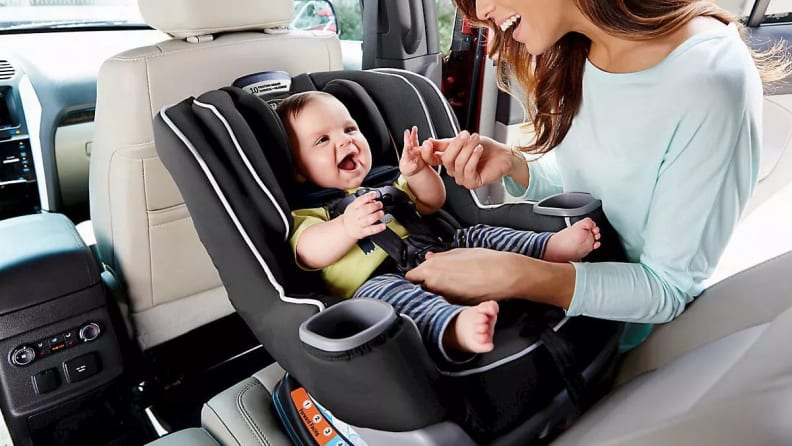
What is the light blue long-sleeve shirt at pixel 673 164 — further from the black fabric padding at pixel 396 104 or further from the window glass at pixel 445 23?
the window glass at pixel 445 23

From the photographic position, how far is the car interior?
846 millimetres

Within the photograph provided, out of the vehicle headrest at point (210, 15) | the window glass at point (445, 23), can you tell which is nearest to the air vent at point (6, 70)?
the vehicle headrest at point (210, 15)

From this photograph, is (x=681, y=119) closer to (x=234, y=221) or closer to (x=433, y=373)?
(x=433, y=373)

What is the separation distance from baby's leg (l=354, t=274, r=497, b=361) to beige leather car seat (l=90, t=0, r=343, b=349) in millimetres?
706

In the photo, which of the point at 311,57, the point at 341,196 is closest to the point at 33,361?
the point at 341,196

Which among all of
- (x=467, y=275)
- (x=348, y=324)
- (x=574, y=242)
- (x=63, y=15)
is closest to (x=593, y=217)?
(x=574, y=242)

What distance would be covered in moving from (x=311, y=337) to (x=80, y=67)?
183 cm

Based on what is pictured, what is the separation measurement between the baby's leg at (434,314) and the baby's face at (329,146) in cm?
30

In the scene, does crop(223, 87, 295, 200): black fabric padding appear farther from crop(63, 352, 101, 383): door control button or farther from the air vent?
the air vent

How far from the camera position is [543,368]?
102cm

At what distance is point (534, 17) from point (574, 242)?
430 mm

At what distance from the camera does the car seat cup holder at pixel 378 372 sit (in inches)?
34.3

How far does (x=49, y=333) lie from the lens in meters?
1.39

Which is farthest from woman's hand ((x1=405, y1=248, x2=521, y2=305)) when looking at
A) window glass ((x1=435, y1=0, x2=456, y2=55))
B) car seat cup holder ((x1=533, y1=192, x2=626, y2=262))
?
window glass ((x1=435, y1=0, x2=456, y2=55))
